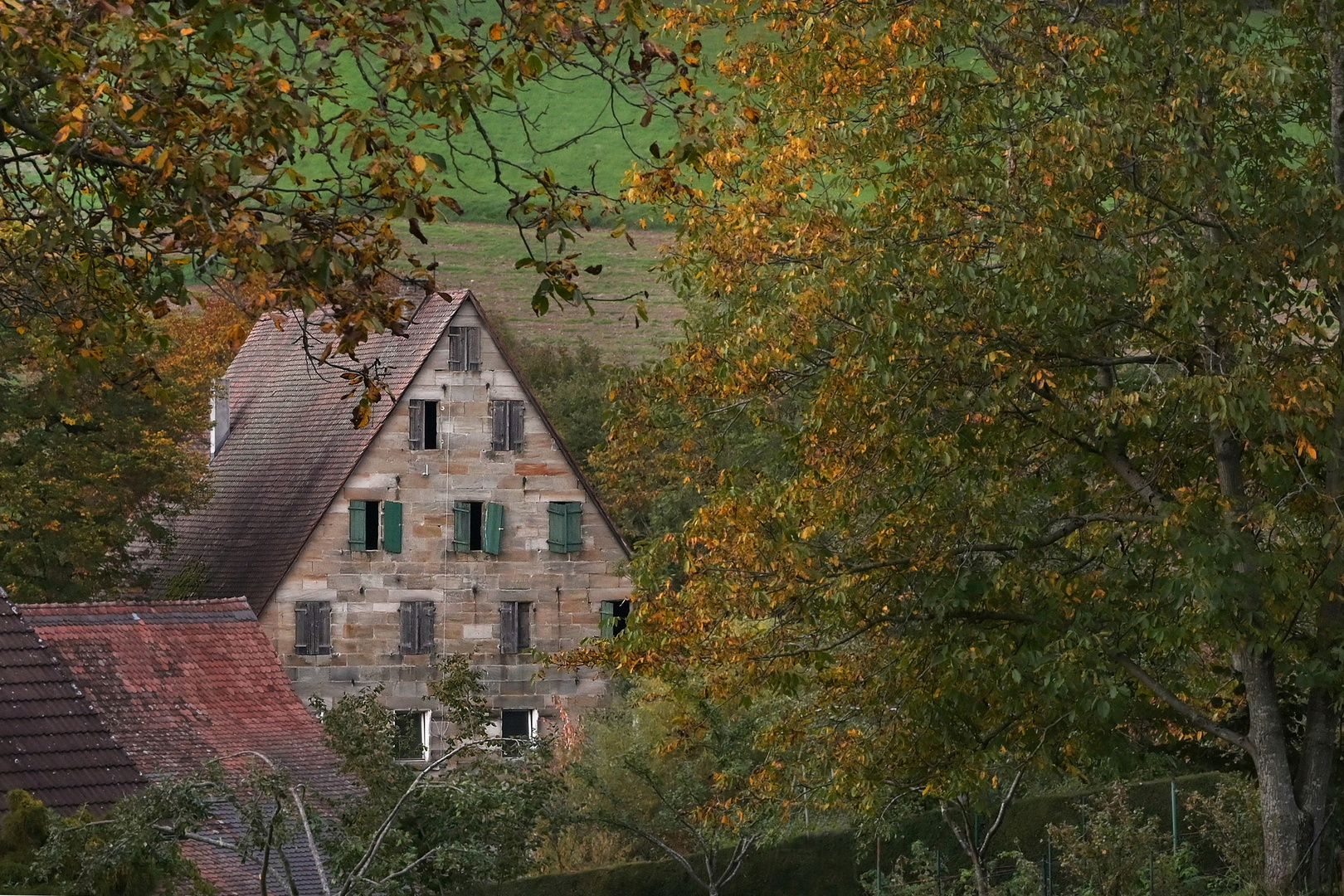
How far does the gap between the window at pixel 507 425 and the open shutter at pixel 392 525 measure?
9.18 feet

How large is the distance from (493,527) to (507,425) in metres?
2.50

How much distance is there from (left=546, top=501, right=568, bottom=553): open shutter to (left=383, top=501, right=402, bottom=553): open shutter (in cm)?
368

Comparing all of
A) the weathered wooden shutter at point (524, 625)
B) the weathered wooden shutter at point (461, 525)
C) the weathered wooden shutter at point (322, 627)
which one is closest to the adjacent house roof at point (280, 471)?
the weathered wooden shutter at point (322, 627)

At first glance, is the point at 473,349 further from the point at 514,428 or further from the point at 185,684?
the point at 185,684

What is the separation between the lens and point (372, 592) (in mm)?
43188

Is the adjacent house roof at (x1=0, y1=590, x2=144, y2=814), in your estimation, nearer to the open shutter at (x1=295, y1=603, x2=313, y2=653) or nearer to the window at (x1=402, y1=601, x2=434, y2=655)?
the open shutter at (x1=295, y1=603, x2=313, y2=653)

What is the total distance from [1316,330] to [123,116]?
398 inches

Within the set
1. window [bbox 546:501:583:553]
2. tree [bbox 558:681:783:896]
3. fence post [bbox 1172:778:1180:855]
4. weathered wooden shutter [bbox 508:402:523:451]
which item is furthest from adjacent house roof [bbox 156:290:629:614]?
fence post [bbox 1172:778:1180:855]

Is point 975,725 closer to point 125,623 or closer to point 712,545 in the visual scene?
point 712,545

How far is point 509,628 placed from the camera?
44.6 metres

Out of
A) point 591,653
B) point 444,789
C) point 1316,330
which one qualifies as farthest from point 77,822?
point 1316,330

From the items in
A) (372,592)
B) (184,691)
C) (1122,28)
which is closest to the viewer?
(1122,28)

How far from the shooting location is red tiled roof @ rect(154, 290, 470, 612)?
42625mm

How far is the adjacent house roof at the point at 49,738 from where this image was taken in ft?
54.3
